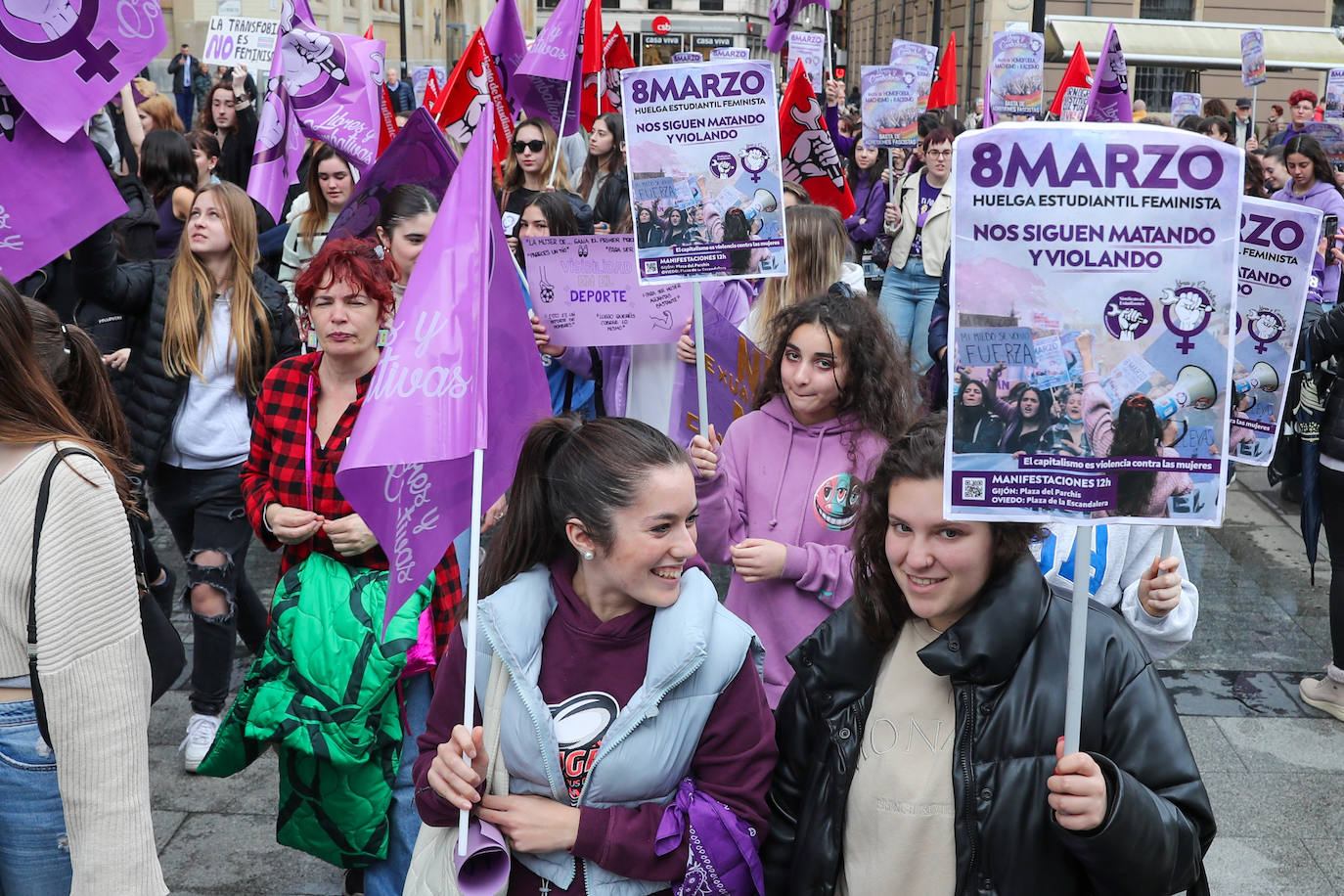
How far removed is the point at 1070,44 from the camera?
32.1 metres

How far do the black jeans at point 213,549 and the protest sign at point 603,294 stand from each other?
4.52 ft

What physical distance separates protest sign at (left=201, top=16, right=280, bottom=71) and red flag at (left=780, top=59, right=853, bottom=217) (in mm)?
6004

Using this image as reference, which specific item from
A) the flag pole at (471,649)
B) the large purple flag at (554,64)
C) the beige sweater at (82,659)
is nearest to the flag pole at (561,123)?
the large purple flag at (554,64)

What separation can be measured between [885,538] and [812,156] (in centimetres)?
553

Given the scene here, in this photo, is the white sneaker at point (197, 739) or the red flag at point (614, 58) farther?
the red flag at point (614, 58)

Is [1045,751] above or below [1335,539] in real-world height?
above

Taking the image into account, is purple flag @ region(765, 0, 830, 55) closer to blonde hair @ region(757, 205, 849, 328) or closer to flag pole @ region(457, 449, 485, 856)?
blonde hair @ region(757, 205, 849, 328)

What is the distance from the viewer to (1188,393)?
2.14 meters

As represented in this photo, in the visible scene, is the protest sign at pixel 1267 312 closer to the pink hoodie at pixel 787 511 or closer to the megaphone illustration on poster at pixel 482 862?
the pink hoodie at pixel 787 511

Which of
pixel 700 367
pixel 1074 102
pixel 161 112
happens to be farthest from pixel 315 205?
pixel 1074 102

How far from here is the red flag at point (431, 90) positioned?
8.80 metres

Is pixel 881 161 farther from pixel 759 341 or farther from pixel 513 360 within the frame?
pixel 513 360

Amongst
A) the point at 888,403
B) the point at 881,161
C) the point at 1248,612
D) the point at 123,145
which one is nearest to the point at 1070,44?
the point at 881,161

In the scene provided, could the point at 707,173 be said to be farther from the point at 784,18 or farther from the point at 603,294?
the point at 784,18
